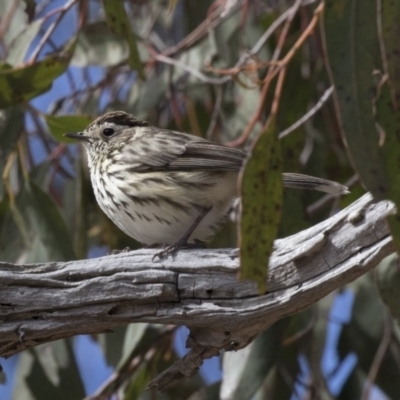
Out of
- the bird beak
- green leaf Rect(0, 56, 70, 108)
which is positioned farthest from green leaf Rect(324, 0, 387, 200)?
the bird beak

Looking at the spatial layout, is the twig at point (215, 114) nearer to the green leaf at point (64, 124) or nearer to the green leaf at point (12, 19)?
the green leaf at point (64, 124)

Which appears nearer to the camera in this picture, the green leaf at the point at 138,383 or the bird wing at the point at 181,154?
the bird wing at the point at 181,154

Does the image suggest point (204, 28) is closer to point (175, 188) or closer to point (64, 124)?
point (64, 124)

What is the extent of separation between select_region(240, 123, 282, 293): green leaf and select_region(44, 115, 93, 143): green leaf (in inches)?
79.3

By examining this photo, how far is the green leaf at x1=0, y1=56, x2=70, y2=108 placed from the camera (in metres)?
4.22

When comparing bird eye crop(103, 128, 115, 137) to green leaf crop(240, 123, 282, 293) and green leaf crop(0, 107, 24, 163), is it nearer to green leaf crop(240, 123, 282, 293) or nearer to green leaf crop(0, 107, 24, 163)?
green leaf crop(0, 107, 24, 163)

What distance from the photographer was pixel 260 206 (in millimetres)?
2559

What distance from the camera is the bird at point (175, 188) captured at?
154 inches

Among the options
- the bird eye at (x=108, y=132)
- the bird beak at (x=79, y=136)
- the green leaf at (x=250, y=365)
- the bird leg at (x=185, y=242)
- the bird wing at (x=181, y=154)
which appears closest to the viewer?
the bird leg at (x=185, y=242)

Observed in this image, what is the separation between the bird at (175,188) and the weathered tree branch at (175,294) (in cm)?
61

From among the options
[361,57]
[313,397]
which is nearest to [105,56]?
[313,397]

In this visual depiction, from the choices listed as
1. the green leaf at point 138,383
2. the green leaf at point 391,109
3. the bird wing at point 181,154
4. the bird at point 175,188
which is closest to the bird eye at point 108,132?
the bird wing at point 181,154

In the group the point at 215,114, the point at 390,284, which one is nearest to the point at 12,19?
the point at 215,114

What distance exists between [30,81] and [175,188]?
879 millimetres
